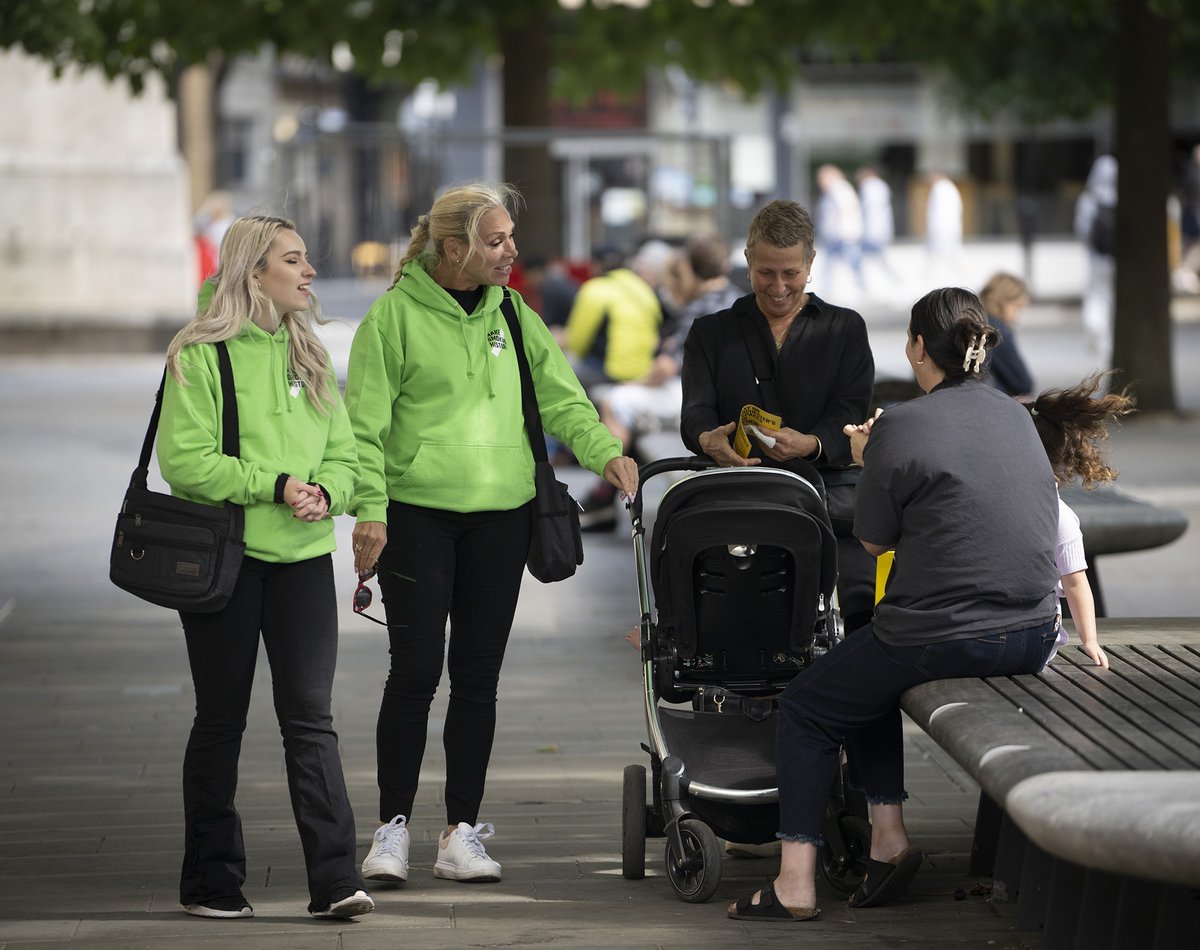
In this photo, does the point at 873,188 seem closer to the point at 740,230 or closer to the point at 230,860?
the point at 740,230

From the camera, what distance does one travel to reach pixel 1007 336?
10.5 m

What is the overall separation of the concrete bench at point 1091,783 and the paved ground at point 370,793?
0.28 m

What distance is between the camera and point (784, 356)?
6.00m

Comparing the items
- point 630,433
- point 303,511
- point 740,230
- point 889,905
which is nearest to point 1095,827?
point 889,905

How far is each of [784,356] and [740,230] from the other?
1619 centimetres

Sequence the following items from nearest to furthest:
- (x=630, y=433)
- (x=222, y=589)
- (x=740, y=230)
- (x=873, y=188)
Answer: (x=222, y=589) < (x=630, y=433) < (x=740, y=230) < (x=873, y=188)

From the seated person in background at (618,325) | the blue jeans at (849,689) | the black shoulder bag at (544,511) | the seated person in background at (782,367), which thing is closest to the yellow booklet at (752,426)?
the seated person in background at (782,367)

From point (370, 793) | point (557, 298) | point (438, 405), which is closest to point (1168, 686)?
point (438, 405)

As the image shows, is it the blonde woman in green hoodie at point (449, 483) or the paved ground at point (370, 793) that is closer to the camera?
the paved ground at point (370, 793)

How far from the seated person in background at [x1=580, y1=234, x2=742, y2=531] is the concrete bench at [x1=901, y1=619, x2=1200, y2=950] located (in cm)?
653

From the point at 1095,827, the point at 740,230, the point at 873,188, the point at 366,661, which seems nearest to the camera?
the point at 1095,827

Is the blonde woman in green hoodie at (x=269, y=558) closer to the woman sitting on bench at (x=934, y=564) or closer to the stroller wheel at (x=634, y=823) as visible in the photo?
the stroller wheel at (x=634, y=823)

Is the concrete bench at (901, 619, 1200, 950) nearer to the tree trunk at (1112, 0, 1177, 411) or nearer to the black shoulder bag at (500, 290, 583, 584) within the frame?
the black shoulder bag at (500, 290, 583, 584)

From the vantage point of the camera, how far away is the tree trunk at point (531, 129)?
734 inches
